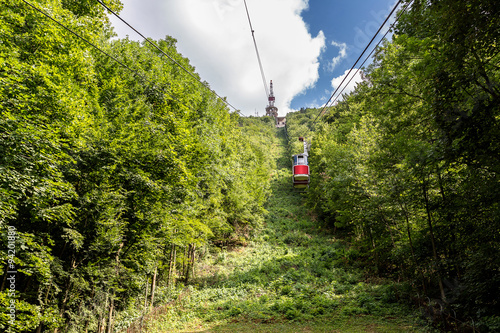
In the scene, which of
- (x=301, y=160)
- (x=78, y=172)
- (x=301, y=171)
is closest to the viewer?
(x=78, y=172)

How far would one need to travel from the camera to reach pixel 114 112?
400 inches

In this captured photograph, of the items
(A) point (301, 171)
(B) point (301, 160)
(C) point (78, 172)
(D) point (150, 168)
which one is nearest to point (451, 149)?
(C) point (78, 172)

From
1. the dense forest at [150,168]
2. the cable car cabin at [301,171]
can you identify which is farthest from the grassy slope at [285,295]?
the cable car cabin at [301,171]

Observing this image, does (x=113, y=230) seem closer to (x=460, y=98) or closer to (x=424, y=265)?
(x=460, y=98)

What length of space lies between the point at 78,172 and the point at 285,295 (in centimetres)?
1247

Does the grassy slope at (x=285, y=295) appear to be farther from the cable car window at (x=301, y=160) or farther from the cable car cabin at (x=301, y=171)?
the cable car window at (x=301, y=160)

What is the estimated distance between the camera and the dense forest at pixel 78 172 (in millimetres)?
5828

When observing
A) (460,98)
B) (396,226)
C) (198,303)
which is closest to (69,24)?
(460,98)

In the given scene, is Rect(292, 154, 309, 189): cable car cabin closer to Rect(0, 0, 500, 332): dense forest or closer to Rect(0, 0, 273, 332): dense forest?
Rect(0, 0, 500, 332): dense forest

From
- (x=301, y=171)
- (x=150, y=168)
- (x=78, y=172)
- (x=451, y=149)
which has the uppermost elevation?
(x=301, y=171)

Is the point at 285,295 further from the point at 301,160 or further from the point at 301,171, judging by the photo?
the point at 301,160

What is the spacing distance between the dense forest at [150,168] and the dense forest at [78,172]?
0.18 ft

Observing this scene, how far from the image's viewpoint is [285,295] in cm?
1456

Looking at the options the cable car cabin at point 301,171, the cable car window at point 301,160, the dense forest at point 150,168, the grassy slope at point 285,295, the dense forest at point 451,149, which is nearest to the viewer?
the dense forest at point 451,149
